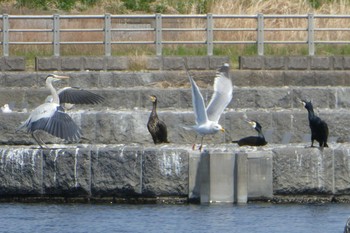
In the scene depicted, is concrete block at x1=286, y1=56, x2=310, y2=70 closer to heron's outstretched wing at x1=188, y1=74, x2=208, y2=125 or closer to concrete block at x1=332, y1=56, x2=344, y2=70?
concrete block at x1=332, y1=56, x2=344, y2=70

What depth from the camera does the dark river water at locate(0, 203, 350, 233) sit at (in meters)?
13.9

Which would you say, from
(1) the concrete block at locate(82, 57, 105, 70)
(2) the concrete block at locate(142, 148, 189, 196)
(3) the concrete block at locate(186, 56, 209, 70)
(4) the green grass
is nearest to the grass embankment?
(4) the green grass

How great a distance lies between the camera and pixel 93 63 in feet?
77.9

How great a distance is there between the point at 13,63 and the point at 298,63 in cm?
541

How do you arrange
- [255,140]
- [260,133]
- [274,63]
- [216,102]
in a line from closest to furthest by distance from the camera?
[216,102] → [255,140] → [260,133] → [274,63]

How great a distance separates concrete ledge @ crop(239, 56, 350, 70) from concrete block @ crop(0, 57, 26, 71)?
411 centimetres

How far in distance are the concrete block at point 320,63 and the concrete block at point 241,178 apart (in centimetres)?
892

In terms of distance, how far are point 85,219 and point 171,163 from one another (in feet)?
4.70

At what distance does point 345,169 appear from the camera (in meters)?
15.3

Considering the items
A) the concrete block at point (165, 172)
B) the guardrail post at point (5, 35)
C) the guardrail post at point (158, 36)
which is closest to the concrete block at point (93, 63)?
the guardrail post at point (158, 36)

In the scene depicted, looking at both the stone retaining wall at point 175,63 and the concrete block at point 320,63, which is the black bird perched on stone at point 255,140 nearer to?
the stone retaining wall at point 175,63

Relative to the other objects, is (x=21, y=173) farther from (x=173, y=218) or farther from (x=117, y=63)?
(x=117, y=63)

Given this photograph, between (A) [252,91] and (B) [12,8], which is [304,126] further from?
(B) [12,8]

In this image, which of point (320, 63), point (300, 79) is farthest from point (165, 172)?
point (320, 63)
